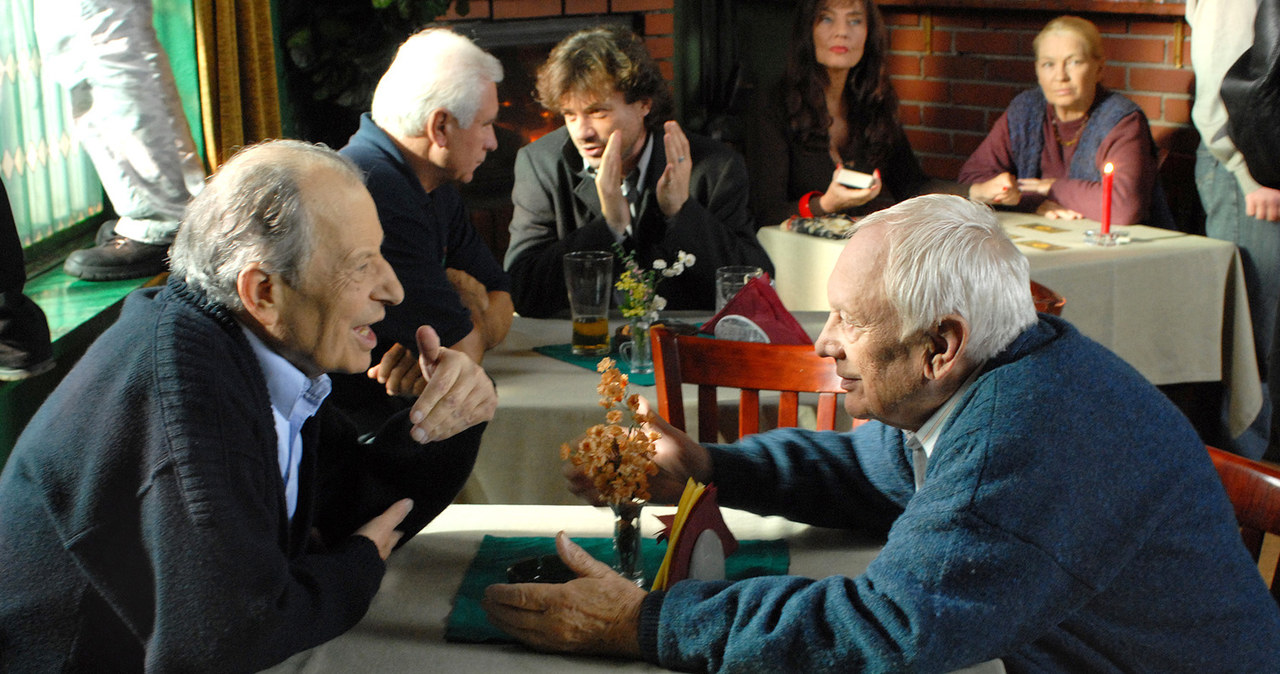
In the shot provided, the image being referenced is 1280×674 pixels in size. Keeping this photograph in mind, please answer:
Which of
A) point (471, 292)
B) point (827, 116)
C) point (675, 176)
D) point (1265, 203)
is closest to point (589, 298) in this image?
point (471, 292)

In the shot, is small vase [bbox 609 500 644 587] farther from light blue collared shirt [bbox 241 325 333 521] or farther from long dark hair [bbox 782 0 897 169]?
long dark hair [bbox 782 0 897 169]

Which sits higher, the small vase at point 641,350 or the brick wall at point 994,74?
the brick wall at point 994,74

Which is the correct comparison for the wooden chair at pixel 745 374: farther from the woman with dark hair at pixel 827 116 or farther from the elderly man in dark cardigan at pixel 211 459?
the woman with dark hair at pixel 827 116

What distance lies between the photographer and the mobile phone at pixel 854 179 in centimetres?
369

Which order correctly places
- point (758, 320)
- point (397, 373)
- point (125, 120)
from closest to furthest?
point (397, 373), point (758, 320), point (125, 120)

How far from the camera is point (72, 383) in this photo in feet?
3.89

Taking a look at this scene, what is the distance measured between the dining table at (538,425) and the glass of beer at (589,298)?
0.11 meters

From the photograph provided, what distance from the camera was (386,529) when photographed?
54.0 inches

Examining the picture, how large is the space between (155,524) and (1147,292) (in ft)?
9.52

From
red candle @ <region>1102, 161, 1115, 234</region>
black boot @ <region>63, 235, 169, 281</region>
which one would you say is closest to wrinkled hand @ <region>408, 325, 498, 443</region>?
black boot @ <region>63, 235, 169, 281</region>

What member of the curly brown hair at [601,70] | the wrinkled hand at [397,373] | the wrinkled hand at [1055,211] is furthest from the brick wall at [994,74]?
the wrinkled hand at [397,373]

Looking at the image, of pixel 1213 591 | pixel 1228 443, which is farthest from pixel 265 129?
pixel 1228 443

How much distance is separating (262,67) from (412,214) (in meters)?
1.44

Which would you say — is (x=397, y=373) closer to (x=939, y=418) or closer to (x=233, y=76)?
(x=939, y=418)
